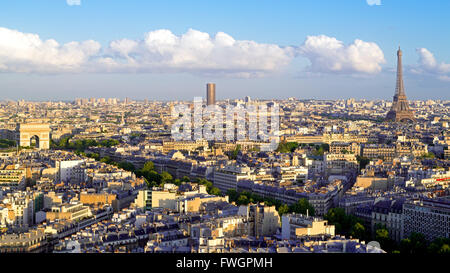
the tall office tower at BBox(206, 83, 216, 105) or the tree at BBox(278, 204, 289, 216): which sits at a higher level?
the tall office tower at BBox(206, 83, 216, 105)

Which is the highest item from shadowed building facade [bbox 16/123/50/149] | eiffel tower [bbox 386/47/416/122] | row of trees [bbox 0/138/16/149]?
eiffel tower [bbox 386/47/416/122]

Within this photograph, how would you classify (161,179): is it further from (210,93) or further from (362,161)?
(210,93)

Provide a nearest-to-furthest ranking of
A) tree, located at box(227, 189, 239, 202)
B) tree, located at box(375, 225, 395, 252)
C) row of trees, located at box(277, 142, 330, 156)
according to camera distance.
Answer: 1. tree, located at box(375, 225, 395, 252)
2. tree, located at box(227, 189, 239, 202)
3. row of trees, located at box(277, 142, 330, 156)

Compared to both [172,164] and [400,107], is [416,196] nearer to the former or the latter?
[172,164]

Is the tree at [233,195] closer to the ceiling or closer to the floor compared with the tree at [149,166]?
closer to the floor

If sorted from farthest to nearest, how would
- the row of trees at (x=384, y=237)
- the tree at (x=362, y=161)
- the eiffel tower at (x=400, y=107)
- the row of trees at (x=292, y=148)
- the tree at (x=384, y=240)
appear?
1. the eiffel tower at (x=400, y=107)
2. the row of trees at (x=292, y=148)
3. the tree at (x=362, y=161)
4. the tree at (x=384, y=240)
5. the row of trees at (x=384, y=237)

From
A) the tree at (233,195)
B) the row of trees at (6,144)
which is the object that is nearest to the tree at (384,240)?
the tree at (233,195)

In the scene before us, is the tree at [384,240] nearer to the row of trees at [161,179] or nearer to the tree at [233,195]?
the tree at [233,195]

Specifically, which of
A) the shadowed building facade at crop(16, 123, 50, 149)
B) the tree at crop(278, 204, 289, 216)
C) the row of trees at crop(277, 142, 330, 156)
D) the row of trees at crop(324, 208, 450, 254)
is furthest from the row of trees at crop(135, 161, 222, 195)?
the shadowed building facade at crop(16, 123, 50, 149)

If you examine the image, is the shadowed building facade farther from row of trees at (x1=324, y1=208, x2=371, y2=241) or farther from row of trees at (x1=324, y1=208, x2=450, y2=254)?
row of trees at (x1=324, y1=208, x2=450, y2=254)

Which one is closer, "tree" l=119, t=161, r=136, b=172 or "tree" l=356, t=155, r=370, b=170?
"tree" l=119, t=161, r=136, b=172

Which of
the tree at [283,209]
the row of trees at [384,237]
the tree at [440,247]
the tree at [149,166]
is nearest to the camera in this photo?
the tree at [440,247]
